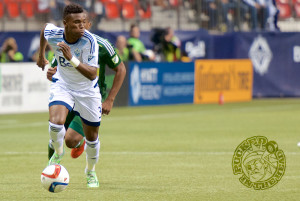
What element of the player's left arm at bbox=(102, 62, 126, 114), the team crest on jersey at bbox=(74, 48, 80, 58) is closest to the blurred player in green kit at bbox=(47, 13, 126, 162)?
the player's left arm at bbox=(102, 62, 126, 114)

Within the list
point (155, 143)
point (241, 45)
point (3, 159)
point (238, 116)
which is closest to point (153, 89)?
point (238, 116)

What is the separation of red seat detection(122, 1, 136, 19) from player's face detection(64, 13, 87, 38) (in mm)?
19150

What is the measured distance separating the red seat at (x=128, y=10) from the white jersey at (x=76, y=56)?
1877 centimetres

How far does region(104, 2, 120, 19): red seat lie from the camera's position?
27503mm

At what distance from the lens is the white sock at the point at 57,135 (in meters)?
9.23

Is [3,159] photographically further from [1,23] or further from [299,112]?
[1,23]

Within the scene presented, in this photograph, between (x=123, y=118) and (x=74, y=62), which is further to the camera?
(x=123, y=118)

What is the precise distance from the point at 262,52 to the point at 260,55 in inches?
6.4

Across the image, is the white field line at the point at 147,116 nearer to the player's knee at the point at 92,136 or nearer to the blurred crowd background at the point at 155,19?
the blurred crowd background at the point at 155,19

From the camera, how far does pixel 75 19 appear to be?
905cm

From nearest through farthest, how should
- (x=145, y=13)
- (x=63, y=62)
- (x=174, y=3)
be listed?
1. (x=63, y=62)
2. (x=145, y=13)
3. (x=174, y=3)

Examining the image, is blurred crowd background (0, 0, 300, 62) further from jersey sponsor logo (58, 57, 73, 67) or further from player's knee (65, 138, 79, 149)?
jersey sponsor logo (58, 57, 73, 67)

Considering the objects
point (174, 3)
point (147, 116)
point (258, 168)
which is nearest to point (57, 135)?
point (258, 168)

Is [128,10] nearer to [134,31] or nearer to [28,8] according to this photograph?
[28,8]
